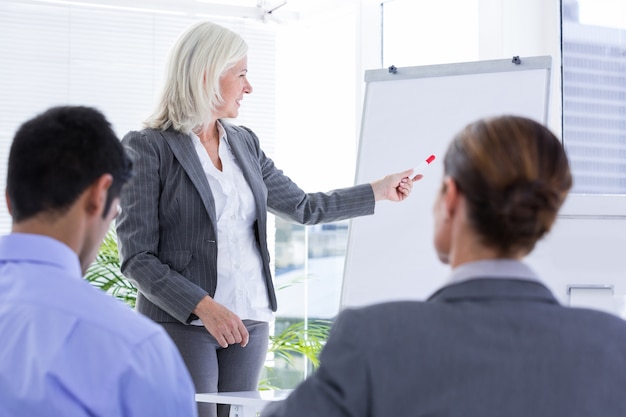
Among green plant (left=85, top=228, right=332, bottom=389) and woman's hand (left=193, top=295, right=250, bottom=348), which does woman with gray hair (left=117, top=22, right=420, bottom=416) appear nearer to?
woman's hand (left=193, top=295, right=250, bottom=348)

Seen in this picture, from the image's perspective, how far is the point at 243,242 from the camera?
247cm

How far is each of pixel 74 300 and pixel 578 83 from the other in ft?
8.61

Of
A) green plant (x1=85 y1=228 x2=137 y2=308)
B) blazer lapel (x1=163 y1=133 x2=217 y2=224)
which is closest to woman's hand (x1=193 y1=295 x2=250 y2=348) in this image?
blazer lapel (x1=163 y1=133 x2=217 y2=224)

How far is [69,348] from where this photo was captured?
1.13 meters

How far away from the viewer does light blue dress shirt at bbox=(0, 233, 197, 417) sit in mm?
1107

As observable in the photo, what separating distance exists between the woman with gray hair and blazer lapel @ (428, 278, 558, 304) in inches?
52.1

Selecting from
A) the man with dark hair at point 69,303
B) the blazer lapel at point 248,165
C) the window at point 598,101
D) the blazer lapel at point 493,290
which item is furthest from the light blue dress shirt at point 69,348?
the window at point 598,101

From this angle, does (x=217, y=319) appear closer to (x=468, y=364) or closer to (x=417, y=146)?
(x=417, y=146)

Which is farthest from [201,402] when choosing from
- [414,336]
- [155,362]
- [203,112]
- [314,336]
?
[314,336]

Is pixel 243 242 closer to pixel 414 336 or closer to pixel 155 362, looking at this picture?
pixel 155 362

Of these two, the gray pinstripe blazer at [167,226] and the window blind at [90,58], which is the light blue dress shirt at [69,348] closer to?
the gray pinstripe blazer at [167,226]

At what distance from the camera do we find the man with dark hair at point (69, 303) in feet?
3.66

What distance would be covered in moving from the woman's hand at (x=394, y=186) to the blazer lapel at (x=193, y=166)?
0.65 meters

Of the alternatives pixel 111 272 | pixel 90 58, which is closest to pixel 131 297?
pixel 111 272
